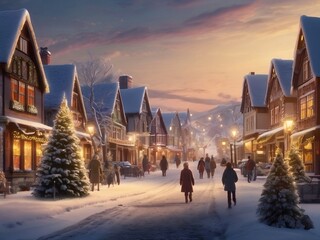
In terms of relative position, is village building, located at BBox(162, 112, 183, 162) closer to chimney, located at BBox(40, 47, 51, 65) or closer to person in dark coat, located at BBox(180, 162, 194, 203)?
chimney, located at BBox(40, 47, 51, 65)

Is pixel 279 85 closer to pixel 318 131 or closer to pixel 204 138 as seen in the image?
pixel 318 131

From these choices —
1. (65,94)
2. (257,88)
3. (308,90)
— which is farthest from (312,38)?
(257,88)

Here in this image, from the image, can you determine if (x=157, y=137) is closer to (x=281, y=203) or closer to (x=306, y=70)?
(x=306, y=70)

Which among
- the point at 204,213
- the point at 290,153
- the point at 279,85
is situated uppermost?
the point at 279,85

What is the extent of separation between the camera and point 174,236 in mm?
12164

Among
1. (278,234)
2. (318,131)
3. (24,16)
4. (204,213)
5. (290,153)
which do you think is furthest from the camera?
(318,131)

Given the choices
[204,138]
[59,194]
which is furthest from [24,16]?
[204,138]

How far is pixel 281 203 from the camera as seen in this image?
42.4 feet

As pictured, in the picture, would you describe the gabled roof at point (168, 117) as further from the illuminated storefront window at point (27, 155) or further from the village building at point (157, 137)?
the illuminated storefront window at point (27, 155)

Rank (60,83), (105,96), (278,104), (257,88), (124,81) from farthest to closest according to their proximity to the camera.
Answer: (124,81), (257,88), (105,96), (278,104), (60,83)

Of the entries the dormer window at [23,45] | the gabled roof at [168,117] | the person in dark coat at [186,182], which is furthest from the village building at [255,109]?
the gabled roof at [168,117]

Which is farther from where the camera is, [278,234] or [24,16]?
[24,16]

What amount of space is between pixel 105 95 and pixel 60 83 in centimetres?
1591

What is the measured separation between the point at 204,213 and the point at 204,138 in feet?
500
